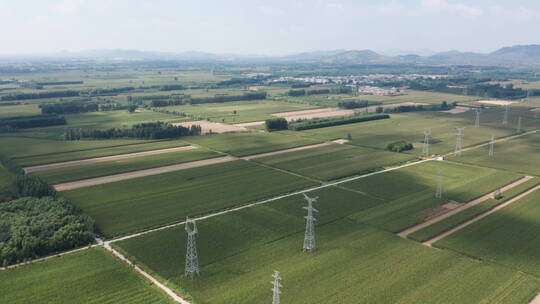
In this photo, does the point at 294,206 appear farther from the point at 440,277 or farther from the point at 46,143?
the point at 46,143

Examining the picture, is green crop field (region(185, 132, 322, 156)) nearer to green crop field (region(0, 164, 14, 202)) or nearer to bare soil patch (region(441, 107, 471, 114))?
green crop field (region(0, 164, 14, 202))

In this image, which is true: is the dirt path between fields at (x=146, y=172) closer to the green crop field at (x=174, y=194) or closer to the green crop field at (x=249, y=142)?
the green crop field at (x=174, y=194)

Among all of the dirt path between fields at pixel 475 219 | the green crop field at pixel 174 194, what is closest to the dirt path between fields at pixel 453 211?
the dirt path between fields at pixel 475 219

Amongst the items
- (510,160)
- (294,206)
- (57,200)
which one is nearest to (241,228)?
(294,206)

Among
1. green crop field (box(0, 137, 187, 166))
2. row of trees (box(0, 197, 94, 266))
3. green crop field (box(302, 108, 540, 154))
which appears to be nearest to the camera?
row of trees (box(0, 197, 94, 266))

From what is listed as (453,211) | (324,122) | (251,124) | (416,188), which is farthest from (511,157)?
(251,124)

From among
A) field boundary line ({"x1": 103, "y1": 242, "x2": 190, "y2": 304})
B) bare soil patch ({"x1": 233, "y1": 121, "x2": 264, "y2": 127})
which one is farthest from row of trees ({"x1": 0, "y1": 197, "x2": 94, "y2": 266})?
bare soil patch ({"x1": 233, "y1": 121, "x2": 264, "y2": 127})
